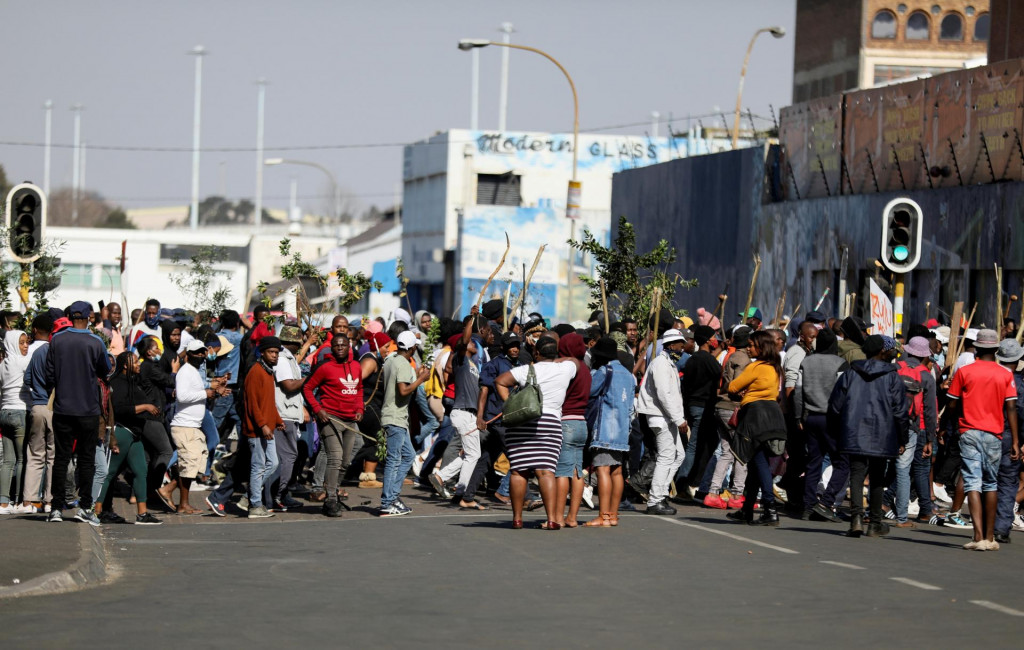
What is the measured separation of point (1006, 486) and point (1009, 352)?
127cm

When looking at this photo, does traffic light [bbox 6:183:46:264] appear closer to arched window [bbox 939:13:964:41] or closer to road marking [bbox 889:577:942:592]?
road marking [bbox 889:577:942:592]

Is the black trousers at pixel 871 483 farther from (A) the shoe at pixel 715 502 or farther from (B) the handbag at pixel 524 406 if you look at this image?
(B) the handbag at pixel 524 406

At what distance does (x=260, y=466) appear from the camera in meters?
14.8

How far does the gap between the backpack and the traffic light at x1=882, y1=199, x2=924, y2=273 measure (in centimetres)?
379

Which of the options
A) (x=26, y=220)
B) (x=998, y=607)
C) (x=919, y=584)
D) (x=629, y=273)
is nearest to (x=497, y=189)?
(x=629, y=273)

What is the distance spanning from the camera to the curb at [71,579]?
9.73 meters

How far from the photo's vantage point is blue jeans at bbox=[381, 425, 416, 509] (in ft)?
49.4

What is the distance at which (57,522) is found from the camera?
13.5m

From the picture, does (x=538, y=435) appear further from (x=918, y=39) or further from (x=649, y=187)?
(x=918, y=39)

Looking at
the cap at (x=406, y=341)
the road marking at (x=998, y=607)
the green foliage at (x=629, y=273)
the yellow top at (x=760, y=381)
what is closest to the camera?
the road marking at (x=998, y=607)

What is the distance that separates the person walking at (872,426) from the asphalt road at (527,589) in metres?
0.36

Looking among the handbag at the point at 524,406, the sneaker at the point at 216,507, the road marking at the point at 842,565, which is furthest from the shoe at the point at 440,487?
the road marking at the point at 842,565

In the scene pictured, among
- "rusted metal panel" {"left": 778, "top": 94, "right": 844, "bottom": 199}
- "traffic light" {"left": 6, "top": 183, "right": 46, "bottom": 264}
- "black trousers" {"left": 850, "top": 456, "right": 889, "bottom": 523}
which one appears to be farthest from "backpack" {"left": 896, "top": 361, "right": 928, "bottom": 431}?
"rusted metal panel" {"left": 778, "top": 94, "right": 844, "bottom": 199}

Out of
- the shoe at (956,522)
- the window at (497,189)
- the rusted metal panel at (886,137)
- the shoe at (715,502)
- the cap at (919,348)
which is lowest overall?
the shoe at (715,502)
